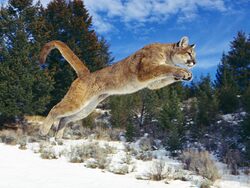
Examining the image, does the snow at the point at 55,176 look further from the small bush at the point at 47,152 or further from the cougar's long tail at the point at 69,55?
the cougar's long tail at the point at 69,55

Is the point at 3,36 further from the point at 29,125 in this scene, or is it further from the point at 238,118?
the point at 238,118

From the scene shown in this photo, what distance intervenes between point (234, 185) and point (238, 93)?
495 inches

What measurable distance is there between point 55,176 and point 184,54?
864 centimetres

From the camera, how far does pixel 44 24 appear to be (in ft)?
92.9

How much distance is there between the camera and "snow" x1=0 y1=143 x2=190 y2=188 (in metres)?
12.6

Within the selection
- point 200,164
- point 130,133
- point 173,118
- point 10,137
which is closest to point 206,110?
point 173,118

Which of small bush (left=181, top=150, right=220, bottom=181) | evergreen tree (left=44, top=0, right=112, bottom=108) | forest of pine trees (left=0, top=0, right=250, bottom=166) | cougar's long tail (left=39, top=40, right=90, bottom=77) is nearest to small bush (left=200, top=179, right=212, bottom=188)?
small bush (left=181, top=150, right=220, bottom=181)

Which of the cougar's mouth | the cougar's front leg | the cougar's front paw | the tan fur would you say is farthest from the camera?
the tan fur

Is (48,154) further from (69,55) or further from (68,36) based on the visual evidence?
(68,36)

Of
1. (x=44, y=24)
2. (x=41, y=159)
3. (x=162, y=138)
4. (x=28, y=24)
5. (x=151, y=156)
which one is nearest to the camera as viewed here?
(x=41, y=159)

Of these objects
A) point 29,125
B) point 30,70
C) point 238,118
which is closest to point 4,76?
point 30,70

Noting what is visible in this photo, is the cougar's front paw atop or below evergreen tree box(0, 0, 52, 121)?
below

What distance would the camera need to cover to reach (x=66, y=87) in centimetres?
2884

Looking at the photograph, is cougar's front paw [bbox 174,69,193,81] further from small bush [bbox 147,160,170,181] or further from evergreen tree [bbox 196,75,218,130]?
evergreen tree [bbox 196,75,218,130]
